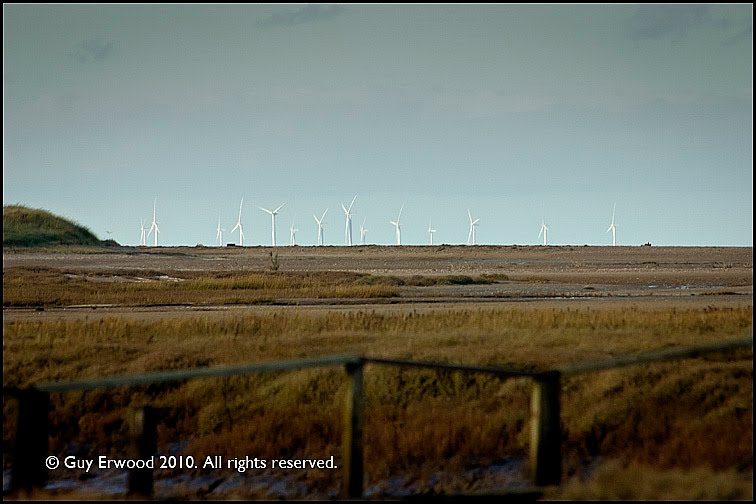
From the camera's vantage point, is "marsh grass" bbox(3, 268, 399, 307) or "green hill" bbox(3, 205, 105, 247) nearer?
"marsh grass" bbox(3, 268, 399, 307)

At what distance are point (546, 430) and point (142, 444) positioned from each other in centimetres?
513

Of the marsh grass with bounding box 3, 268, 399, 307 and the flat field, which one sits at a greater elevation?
the marsh grass with bounding box 3, 268, 399, 307

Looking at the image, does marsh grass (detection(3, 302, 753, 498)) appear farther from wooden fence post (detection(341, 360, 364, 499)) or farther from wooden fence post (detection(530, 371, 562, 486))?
wooden fence post (detection(341, 360, 364, 499))

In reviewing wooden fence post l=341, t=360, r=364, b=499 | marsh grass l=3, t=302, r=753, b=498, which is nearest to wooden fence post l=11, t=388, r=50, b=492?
wooden fence post l=341, t=360, r=364, b=499

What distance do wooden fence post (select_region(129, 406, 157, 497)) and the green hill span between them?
110926 millimetres

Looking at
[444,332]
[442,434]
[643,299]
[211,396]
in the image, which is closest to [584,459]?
[442,434]

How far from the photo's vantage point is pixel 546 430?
11977 mm

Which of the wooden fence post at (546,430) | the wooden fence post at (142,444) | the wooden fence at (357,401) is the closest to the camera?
the wooden fence at (357,401)

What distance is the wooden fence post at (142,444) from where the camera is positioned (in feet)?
44.0

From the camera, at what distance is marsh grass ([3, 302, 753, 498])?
18.0 metres

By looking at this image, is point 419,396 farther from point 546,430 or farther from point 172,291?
point 172,291

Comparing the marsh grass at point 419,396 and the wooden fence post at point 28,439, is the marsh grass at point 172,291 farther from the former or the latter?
the wooden fence post at point 28,439

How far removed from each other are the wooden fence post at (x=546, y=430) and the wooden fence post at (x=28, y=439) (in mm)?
5892

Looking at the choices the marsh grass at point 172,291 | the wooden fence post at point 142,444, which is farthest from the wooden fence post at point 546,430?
the marsh grass at point 172,291
